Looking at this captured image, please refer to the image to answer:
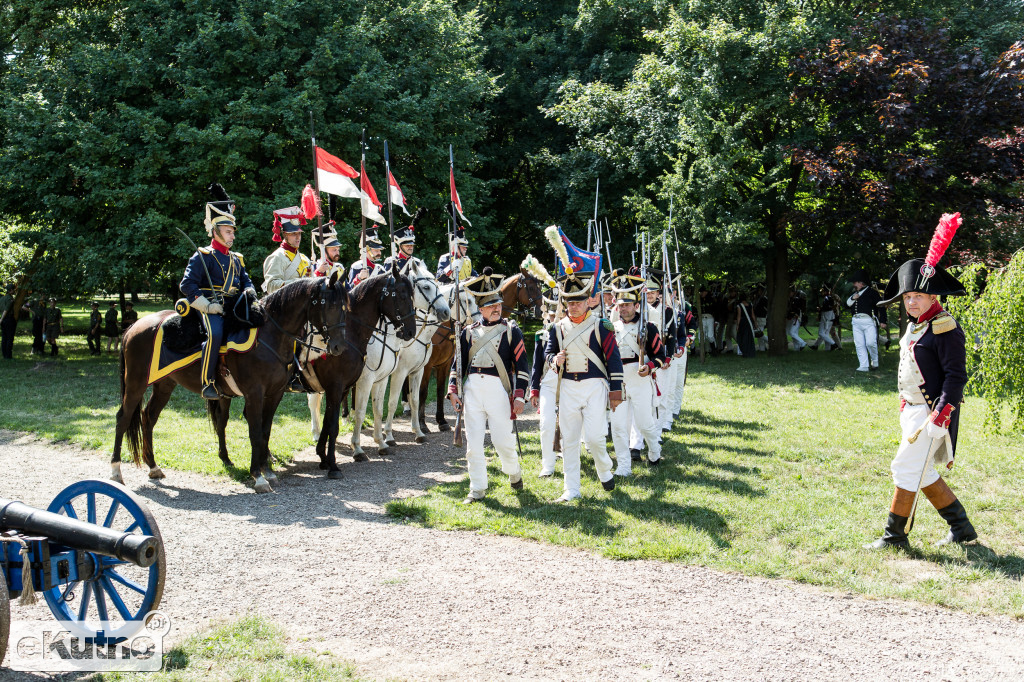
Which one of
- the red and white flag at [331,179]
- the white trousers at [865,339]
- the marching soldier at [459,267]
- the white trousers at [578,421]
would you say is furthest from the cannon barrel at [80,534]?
the white trousers at [865,339]

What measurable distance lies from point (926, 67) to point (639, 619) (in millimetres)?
16867

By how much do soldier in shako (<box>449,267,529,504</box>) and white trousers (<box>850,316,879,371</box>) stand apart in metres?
13.7

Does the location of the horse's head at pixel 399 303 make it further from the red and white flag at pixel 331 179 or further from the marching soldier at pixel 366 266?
the red and white flag at pixel 331 179

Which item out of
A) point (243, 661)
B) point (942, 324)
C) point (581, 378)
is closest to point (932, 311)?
point (942, 324)

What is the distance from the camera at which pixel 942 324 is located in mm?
6852

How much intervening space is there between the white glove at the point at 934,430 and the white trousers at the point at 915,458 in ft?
0.18

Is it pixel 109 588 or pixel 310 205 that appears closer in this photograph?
pixel 109 588

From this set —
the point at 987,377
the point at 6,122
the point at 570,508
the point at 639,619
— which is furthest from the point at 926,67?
the point at 6,122

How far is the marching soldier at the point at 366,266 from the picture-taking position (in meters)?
11.1

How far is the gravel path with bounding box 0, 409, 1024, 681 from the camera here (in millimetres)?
4980

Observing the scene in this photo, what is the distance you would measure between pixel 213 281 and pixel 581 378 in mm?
4266

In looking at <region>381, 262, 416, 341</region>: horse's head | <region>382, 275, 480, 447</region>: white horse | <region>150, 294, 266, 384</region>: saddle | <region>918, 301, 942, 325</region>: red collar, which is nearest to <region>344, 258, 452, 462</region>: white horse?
<region>382, 275, 480, 447</region>: white horse

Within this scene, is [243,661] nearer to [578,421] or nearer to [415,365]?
[578,421]

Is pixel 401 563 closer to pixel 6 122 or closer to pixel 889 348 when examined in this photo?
pixel 6 122
